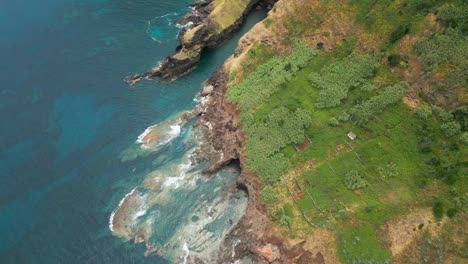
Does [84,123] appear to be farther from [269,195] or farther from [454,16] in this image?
[454,16]

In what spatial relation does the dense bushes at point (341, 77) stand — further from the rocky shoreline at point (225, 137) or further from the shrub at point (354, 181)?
the rocky shoreline at point (225, 137)

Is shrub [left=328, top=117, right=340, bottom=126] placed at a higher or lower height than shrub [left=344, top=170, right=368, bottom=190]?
higher

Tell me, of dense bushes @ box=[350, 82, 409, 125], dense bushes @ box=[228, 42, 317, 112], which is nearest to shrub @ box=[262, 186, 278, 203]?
dense bushes @ box=[228, 42, 317, 112]

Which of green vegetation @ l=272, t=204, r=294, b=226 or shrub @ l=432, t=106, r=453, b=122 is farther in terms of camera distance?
green vegetation @ l=272, t=204, r=294, b=226

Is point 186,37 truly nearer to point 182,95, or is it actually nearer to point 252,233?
point 182,95

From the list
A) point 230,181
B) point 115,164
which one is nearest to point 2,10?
point 115,164

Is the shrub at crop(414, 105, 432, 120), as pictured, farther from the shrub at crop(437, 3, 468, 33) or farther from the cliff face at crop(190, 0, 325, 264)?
the cliff face at crop(190, 0, 325, 264)

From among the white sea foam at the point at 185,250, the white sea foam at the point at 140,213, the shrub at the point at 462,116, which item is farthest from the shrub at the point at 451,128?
the white sea foam at the point at 140,213
